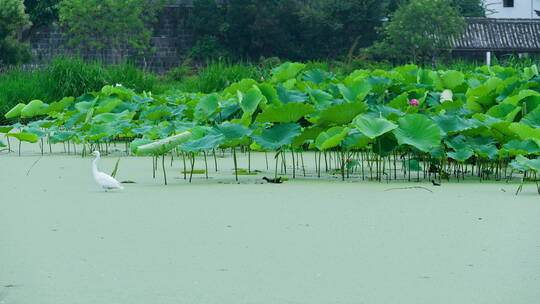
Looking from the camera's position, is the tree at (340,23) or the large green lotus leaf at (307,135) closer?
the large green lotus leaf at (307,135)

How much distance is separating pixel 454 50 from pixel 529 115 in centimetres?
2108

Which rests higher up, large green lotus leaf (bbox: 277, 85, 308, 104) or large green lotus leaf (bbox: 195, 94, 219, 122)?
large green lotus leaf (bbox: 277, 85, 308, 104)

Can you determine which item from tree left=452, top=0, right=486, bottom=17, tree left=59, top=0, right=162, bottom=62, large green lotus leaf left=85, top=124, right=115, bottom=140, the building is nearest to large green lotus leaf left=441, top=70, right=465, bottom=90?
large green lotus leaf left=85, top=124, right=115, bottom=140

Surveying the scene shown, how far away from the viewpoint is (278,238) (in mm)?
2518

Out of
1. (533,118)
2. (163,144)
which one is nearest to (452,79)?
(533,118)

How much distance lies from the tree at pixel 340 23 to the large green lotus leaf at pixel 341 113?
20731 mm

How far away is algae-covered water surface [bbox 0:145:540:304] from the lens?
1950mm

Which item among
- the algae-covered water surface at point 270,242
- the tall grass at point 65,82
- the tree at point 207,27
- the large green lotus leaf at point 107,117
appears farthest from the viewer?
the tree at point 207,27

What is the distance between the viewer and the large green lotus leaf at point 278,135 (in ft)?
12.1

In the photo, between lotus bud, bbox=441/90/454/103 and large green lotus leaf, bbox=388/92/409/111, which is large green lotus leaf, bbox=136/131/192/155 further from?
lotus bud, bbox=441/90/454/103

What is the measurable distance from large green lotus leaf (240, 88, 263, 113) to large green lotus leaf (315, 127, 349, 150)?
39 cm

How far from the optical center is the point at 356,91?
168 inches

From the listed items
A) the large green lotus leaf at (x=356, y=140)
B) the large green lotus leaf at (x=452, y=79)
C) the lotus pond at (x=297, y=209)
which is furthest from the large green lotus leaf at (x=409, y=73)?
the large green lotus leaf at (x=356, y=140)

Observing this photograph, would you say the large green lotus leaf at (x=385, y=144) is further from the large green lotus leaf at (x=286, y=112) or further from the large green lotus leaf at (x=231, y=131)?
the large green lotus leaf at (x=231, y=131)
